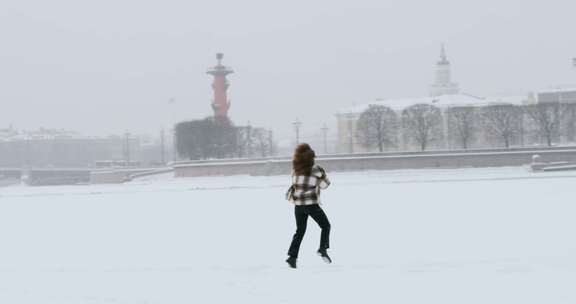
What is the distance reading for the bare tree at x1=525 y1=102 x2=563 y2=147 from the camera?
194ft

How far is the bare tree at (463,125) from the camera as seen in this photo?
6401 centimetres

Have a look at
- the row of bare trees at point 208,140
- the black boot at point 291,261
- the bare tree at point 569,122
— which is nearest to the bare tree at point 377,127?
the row of bare trees at point 208,140

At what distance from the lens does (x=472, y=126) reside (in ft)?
217

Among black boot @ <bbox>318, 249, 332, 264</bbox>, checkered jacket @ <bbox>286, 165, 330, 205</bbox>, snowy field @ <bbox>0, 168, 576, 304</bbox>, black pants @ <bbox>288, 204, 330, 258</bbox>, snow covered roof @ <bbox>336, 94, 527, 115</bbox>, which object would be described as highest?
snow covered roof @ <bbox>336, 94, 527, 115</bbox>

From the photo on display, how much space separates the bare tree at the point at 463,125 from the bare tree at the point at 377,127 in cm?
487

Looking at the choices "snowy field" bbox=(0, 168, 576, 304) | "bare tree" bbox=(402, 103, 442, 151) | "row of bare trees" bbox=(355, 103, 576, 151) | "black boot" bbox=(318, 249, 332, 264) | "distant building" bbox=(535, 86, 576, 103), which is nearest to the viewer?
"snowy field" bbox=(0, 168, 576, 304)

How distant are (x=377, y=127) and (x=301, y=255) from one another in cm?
5692

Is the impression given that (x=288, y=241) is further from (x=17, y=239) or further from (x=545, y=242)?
(x=17, y=239)

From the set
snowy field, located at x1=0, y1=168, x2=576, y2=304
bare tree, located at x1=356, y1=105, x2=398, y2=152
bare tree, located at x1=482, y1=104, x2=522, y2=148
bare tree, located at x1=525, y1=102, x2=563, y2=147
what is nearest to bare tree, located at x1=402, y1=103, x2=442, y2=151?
bare tree, located at x1=356, y1=105, x2=398, y2=152

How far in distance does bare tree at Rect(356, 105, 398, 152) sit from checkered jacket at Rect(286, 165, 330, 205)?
56546 millimetres

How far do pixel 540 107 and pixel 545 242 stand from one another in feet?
172

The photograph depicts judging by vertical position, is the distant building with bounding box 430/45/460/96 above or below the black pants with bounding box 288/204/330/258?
above

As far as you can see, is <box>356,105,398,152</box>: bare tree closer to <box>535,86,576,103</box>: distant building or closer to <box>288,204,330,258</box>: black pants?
<box>535,86,576,103</box>: distant building

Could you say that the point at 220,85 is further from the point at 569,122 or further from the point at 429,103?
the point at 569,122
